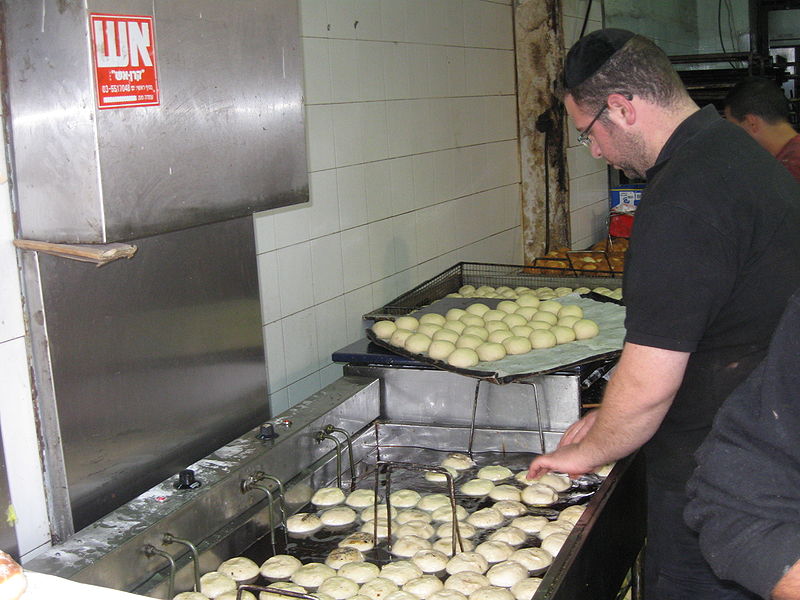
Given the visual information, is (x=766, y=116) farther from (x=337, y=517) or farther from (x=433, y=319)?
(x=337, y=517)

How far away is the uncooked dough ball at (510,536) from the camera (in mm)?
2350

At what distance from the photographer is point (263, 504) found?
2.37 m

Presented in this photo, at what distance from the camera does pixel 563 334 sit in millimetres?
3094

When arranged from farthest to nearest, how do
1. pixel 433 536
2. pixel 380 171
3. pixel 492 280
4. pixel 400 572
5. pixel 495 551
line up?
pixel 492 280 → pixel 380 171 → pixel 433 536 → pixel 495 551 → pixel 400 572

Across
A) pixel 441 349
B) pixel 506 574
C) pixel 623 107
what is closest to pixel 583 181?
pixel 441 349

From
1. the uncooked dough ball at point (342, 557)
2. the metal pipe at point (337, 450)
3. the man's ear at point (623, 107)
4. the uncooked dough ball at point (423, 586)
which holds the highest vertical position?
the man's ear at point (623, 107)

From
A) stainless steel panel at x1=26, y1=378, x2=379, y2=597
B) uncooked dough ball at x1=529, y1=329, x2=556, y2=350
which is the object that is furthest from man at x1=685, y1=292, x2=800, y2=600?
uncooked dough ball at x1=529, y1=329, x2=556, y2=350

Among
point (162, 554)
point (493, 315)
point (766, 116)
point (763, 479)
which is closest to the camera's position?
point (763, 479)

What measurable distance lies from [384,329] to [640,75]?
1353 mm

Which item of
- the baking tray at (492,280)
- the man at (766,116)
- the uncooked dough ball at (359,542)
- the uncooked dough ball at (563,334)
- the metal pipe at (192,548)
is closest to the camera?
the metal pipe at (192,548)

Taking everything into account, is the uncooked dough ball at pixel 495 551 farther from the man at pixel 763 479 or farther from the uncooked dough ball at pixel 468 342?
the man at pixel 763 479

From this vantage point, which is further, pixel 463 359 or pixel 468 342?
pixel 468 342

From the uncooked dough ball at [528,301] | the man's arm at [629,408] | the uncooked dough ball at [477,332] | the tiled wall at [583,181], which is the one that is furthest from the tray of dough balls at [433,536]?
the tiled wall at [583,181]

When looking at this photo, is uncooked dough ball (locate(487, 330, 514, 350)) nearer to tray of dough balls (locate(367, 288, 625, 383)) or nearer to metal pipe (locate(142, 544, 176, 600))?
tray of dough balls (locate(367, 288, 625, 383))
